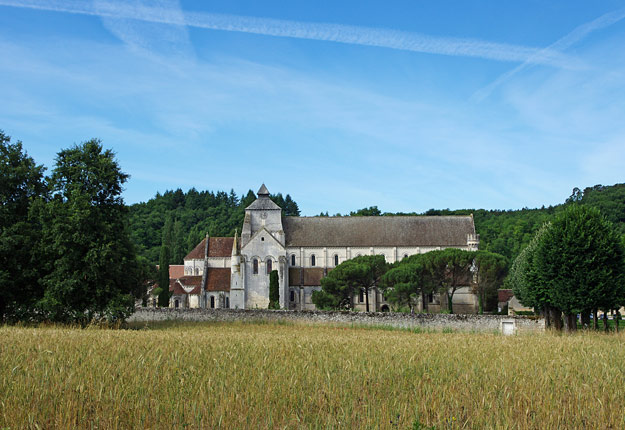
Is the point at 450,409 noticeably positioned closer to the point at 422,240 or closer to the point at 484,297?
the point at 484,297

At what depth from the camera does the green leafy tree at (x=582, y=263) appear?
29.1 metres

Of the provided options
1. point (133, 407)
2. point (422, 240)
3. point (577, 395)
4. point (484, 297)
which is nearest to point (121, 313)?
point (133, 407)

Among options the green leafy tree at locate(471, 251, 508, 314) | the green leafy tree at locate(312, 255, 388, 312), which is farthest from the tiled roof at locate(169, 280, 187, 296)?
the green leafy tree at locate(471, 251, 508, 314)

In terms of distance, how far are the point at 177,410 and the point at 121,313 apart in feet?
71.4

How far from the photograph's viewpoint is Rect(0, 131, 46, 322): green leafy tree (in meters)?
27.1

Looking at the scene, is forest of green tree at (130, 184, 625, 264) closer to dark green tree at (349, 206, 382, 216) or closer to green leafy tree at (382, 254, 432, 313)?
dark green tree at (349, 206, 382, 216)

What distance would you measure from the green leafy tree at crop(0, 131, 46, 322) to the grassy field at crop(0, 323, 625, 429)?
16.7 meters

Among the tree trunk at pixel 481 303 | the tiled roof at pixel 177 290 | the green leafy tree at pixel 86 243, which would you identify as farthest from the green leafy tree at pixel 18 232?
the tree trunk at pixel 481 303

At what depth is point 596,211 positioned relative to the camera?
3059 centimetres

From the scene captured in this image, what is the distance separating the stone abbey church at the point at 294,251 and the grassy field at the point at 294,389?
45806 millimetres

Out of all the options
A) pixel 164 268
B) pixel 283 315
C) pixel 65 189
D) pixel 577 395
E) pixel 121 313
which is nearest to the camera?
pixel 577 395

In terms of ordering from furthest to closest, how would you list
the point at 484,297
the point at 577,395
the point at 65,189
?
1. the point at 484,297
2. the point at 65,189
3. the point at 577,395

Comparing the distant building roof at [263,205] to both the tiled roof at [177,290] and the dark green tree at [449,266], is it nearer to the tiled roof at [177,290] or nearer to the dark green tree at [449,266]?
the tiled roof at [177,290]

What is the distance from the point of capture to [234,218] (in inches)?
4011
